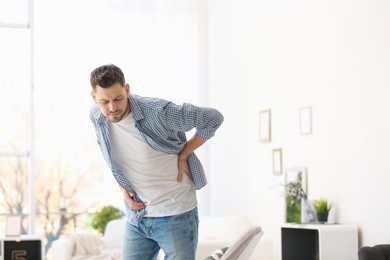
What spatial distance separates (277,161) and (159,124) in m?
3.56

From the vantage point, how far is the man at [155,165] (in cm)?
272

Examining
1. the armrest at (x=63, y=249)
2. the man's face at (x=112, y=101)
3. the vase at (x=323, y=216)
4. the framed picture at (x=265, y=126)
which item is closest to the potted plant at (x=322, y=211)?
the vase at (x=323, y=216)

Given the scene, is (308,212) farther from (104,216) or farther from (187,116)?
(187,116)

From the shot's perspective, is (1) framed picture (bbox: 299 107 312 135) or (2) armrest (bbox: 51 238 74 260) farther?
(2) armrest (bbox: 51 238 74 260)

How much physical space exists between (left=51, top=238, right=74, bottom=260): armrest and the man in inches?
131

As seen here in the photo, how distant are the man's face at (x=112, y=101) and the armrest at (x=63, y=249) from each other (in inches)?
141

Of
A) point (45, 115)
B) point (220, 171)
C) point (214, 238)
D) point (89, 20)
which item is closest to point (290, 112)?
point (214, 238)

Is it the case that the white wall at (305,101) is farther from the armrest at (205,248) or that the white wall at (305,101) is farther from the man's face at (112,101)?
the man's face at (112,101)

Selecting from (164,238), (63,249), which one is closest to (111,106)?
(164,238)

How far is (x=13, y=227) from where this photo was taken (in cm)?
647

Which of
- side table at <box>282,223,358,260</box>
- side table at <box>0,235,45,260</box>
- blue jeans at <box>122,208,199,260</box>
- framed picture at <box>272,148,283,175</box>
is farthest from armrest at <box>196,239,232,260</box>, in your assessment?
blue jeans at <box>122,208,199,260</box>

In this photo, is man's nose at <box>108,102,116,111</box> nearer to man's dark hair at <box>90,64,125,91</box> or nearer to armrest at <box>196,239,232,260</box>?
man's dark hair at <box>90,64,125,91</box>

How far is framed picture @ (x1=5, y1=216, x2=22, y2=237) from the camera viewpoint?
6.45 metres

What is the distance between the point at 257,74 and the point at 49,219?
3231 mm
